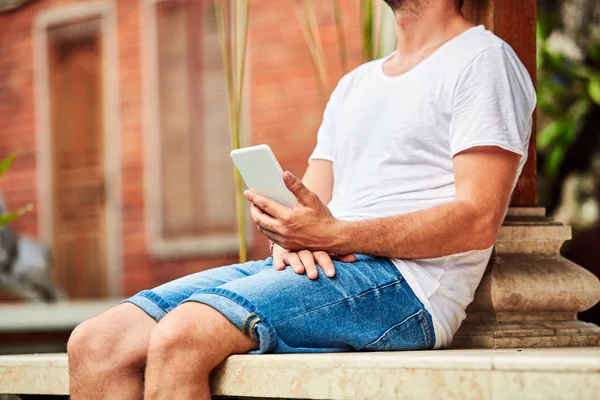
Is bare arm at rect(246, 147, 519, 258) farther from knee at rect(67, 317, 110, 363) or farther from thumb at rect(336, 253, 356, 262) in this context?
knee at rect(67, 317, 110, 363)

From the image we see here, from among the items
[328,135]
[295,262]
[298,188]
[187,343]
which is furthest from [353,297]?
[328,135]

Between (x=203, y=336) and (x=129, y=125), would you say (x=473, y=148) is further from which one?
(x=129, y=125)

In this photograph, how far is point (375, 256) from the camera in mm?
2078

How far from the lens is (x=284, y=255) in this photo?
6.85 feet

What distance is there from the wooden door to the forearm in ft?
19.7

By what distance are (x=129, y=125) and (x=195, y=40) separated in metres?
0.84

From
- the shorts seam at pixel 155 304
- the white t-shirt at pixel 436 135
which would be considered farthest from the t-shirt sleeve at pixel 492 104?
the shorts seam at pixel 155 304

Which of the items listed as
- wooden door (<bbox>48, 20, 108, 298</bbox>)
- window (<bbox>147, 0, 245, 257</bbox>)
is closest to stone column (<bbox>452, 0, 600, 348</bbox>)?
window (<bbox>147, 0, 245, 257</bbox>)

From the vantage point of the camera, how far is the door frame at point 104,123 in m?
7.73

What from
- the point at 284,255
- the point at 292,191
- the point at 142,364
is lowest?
the point at 142,364

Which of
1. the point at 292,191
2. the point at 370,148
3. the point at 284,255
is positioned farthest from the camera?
the point at 370,148

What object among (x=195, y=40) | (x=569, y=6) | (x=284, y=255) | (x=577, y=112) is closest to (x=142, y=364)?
(x=284, y=255)

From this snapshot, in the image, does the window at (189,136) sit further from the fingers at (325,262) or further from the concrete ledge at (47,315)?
the fingers at (325,262)

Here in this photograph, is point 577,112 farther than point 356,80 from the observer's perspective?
Yes
